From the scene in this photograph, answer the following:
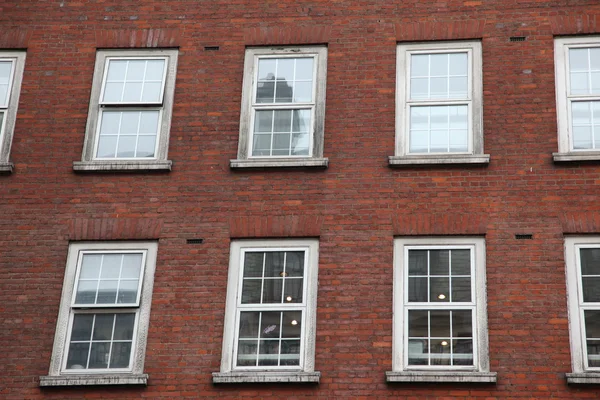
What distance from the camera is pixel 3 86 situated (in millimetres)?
15578

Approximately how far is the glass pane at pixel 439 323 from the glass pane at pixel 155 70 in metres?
5.63

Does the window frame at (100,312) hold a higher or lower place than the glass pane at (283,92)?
lower

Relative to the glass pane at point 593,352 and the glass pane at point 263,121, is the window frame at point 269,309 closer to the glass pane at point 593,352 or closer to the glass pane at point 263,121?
the glass pane at point 263,121

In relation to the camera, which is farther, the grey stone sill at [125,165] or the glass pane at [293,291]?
the grey stone sill at [125,165]

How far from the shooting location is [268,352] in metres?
13.5

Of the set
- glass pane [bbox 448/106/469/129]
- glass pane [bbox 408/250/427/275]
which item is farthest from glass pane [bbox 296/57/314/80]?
glass pane [bbox 408/250/427/275]

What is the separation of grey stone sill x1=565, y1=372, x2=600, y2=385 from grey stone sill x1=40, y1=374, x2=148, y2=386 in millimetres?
5518

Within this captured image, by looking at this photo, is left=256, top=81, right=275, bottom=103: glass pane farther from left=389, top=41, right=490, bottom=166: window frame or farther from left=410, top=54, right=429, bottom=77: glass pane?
left=410, top=54, right=429, bottom=77: glass pane

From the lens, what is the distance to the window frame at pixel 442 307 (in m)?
12.9

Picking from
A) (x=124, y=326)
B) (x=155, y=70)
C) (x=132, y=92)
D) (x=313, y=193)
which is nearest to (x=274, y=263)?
(x=313, y=193)

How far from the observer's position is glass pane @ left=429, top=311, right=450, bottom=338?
1334 cm

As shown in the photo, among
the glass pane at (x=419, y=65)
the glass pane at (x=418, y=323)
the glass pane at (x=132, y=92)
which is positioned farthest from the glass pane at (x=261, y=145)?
the glass pane at (x=418, y=323)

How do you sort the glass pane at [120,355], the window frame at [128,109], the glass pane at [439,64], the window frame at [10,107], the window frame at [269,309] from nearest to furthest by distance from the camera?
1. the window frame at [269,309]
2. the glass pane at [120,355]
3. the window frame at [128,109]
4. the window frame at [10,107]
5. the glass pane at [439,64]

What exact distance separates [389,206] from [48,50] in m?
6.02
